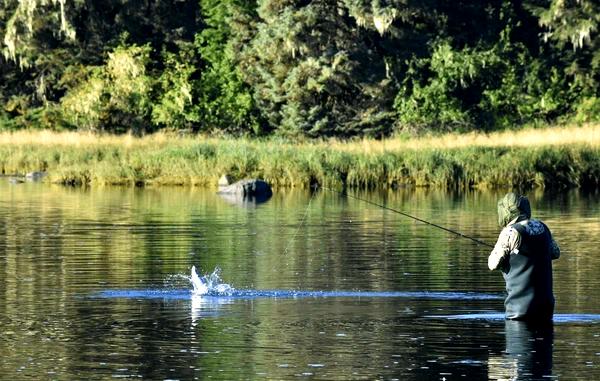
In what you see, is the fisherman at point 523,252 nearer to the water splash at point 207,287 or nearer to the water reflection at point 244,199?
the water splash at point 207,287

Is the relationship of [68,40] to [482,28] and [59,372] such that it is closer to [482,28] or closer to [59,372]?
Answer: [482,28]

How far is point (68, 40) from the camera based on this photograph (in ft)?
210

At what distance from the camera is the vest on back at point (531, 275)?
14523mm

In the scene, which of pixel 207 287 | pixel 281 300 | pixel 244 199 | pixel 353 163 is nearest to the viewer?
pixel 281 300

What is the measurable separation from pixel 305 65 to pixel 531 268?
4506 centimetres

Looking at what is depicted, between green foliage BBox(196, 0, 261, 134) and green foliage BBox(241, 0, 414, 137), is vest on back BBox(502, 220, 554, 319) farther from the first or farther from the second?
green foliage BBox(196, 0, 261, 134)

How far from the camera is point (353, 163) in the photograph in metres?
44.2

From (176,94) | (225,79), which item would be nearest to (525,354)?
(176,94)

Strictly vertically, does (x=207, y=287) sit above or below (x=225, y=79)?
below

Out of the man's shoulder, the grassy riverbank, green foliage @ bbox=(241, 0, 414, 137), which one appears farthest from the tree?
the man's shoulder

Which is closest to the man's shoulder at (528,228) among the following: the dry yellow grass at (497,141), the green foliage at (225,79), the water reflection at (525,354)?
the water reflection at (525,354)

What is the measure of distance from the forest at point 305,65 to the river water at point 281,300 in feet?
90.7

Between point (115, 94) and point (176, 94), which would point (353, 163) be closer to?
point (176, 94)

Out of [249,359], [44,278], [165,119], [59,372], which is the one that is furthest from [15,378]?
[165,119]
